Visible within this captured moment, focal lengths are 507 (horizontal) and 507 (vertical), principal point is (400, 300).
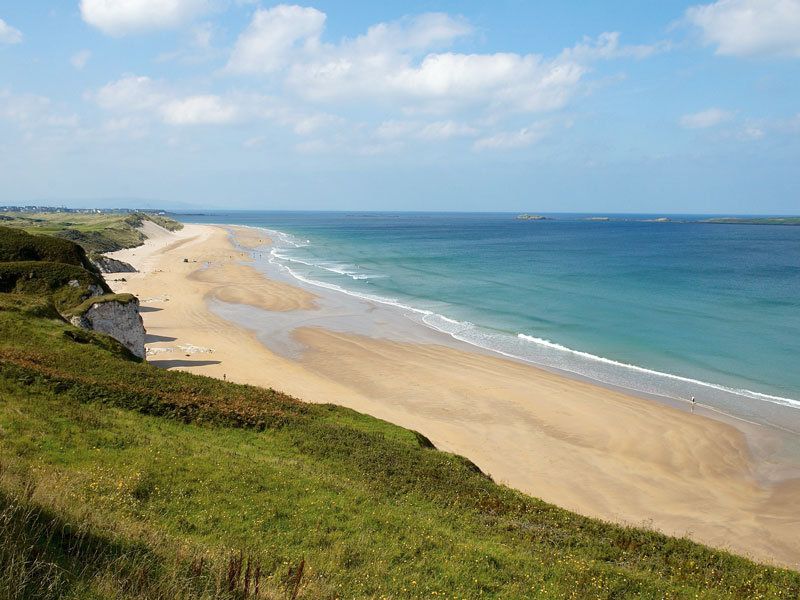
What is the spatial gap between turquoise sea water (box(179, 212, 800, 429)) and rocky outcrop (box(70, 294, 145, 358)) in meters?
24.9

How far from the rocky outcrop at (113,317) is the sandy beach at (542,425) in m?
3.31

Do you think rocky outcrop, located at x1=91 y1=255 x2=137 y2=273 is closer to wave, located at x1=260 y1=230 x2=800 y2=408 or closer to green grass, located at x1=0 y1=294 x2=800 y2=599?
wave, located at x1=260 y1=230 x2=800 y2=408

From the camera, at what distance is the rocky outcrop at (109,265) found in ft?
221

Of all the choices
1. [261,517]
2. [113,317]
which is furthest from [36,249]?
[261,517]

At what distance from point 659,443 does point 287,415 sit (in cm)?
1820

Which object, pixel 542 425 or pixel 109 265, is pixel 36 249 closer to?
pixel 542 425

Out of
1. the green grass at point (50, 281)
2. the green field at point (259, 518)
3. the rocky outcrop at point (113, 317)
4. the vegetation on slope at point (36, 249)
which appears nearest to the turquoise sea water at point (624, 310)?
the green field at point (259, 518)

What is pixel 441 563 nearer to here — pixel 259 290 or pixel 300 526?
pixel 300 526

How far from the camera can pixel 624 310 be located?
52.5 m

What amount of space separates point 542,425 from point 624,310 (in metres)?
31.0

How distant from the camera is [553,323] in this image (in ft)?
157

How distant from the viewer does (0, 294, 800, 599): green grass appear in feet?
22.1

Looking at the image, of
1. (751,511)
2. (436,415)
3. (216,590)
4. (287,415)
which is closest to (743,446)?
(751,511)

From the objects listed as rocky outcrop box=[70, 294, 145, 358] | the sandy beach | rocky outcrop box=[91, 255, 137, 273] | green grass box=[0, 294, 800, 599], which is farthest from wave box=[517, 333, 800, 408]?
rocky outcrop box=[91, 255, 137, 273]
